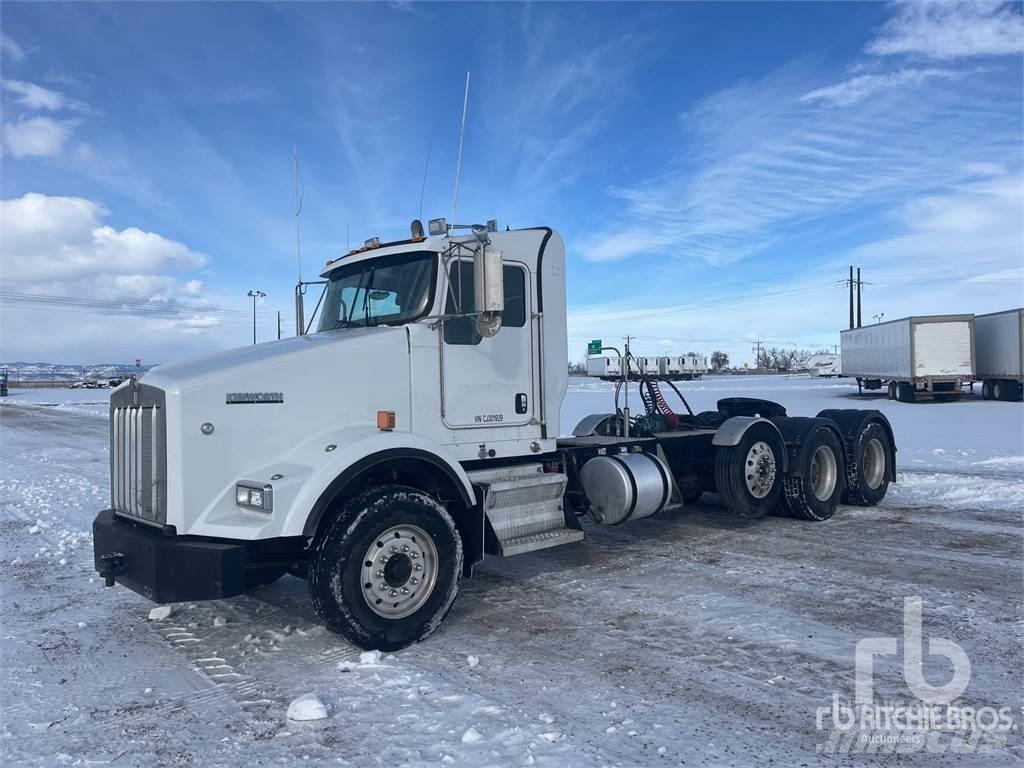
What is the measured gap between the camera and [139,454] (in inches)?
191

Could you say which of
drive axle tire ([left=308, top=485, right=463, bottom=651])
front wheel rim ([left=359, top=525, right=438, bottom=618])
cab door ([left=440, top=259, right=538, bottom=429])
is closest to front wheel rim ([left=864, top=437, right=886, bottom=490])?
cab door ([left=440, top=259, right=538, bottom=429])

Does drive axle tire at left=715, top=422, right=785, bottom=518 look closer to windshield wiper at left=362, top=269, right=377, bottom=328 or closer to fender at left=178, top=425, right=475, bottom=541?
fender at left=178, top=425, right=475, bottom=541

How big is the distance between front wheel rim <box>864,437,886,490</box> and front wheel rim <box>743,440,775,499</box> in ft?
6.96

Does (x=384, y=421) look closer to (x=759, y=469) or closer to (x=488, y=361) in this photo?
(x=488, y=361)

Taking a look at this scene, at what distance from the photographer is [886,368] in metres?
33.3

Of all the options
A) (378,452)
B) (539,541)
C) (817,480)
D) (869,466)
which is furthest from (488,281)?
(869,466)

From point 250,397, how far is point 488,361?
1.98 meters

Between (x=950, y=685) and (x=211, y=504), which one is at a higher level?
(x=211, y=504)

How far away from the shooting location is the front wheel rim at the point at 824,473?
→ 9.46 metres

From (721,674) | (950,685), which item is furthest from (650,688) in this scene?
(950,685)

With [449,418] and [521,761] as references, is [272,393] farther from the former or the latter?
[521,761]

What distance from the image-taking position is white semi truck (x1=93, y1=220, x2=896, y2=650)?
4.59 meters

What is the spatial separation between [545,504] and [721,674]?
2.33 m

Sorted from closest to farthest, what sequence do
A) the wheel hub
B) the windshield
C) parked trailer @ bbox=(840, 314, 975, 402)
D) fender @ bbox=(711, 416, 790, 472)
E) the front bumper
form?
1. the front bumper
2. the wheel hub
3. the windshield
4. fender @ bbox=(711, 416, 790, 472)
5. parked trailer @ bbox=(840, 314, 975, 402)
